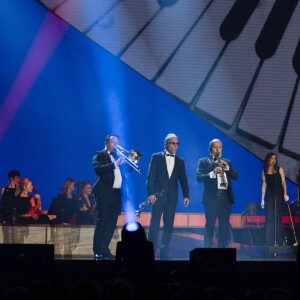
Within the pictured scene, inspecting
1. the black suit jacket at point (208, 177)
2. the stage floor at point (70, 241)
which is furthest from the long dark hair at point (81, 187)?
the black suit jacket at point (208, 177)

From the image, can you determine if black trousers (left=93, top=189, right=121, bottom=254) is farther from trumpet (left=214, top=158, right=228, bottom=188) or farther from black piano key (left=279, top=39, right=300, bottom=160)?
black piano key (left=279, top=39, right=300, bottom=160)

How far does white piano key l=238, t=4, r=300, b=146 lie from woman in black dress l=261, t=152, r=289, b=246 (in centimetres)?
61

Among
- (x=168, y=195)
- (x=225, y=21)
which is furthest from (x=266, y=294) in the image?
(x=225, y=21)

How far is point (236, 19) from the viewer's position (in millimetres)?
12469

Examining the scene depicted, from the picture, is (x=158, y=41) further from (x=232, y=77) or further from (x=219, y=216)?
(x=219, y=216)

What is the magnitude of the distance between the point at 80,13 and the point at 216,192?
10.7 ft

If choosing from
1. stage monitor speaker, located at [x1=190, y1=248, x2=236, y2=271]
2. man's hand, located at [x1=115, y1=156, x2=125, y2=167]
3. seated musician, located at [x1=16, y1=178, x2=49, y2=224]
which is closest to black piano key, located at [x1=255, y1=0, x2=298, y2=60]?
man's hand, located at [x1=115, y1=156, x2=125, y2=167]

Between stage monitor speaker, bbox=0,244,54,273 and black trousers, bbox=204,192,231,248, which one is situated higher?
black trousers, bbox=204,192,231,248

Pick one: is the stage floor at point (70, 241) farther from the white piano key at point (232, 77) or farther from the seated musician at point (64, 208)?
the white piano key at point (232, 77)

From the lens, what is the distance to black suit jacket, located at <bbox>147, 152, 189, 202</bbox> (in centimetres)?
1121

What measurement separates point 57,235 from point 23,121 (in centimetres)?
179

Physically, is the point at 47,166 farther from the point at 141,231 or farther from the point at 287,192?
the point at 141,231

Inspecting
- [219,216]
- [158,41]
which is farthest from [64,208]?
[158,41]

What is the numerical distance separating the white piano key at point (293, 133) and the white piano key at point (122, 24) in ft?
8.33
